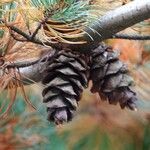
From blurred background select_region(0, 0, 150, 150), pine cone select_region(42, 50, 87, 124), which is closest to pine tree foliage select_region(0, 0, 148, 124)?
pine cone select_region(42, 50, 87, 124)

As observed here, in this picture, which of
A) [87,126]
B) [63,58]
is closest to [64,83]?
[63,58]

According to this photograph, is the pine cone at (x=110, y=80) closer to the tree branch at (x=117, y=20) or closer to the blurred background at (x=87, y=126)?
the tree branch at (x=117, y=20)

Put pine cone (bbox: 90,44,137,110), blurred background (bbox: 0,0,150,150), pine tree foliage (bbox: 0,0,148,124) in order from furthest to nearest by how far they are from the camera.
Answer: blurred background (bbox: 0,0,150,150) → pine cone (bbox: 90,44,137,110) → pine tree foliage (bbox: 0,0,148,124)

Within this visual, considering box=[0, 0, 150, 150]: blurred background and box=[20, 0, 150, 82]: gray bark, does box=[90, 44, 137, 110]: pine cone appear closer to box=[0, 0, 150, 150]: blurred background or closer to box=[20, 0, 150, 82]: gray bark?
box=[20, 0, 150, 82]: gray bark

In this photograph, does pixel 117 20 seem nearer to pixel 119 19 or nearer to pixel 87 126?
pixel 119 19

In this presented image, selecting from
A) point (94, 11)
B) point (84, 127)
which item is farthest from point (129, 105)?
point (84, 127)

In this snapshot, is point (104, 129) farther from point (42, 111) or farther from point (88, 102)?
point (42, 111)
